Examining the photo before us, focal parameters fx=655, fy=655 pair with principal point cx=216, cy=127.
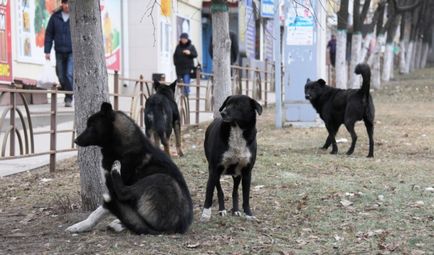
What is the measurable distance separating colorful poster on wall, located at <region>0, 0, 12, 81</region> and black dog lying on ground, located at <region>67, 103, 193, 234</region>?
33.6ft

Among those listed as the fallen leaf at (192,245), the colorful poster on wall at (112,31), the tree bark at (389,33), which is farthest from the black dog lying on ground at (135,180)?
the tree bark at (389,33)

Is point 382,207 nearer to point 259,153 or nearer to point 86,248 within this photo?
point 86,248

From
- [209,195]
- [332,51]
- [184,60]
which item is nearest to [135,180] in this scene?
[209,195]

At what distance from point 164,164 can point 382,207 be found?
98.9 inches

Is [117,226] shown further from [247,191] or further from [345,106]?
[345,106]

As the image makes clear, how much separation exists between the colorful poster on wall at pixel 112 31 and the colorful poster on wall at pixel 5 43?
6.20 meters

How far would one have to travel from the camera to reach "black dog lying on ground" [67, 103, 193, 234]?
514cm

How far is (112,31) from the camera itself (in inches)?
874

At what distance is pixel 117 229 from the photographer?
5352mm

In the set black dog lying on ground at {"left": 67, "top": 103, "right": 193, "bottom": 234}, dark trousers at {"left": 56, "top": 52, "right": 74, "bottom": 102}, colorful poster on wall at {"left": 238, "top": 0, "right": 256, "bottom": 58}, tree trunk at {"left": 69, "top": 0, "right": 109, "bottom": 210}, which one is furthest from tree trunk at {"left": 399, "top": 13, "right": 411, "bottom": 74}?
black dog lying on ground at {"left": 67, "top": 103, "right": 193, "bottom": 234}

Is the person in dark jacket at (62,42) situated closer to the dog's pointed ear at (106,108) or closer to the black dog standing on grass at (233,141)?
the black dog standing on grass at (233,141)

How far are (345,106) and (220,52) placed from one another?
2.31 metres

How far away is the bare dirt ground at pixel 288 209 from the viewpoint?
16.7 ft

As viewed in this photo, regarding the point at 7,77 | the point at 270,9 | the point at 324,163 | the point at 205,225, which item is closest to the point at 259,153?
the point at 324,163
